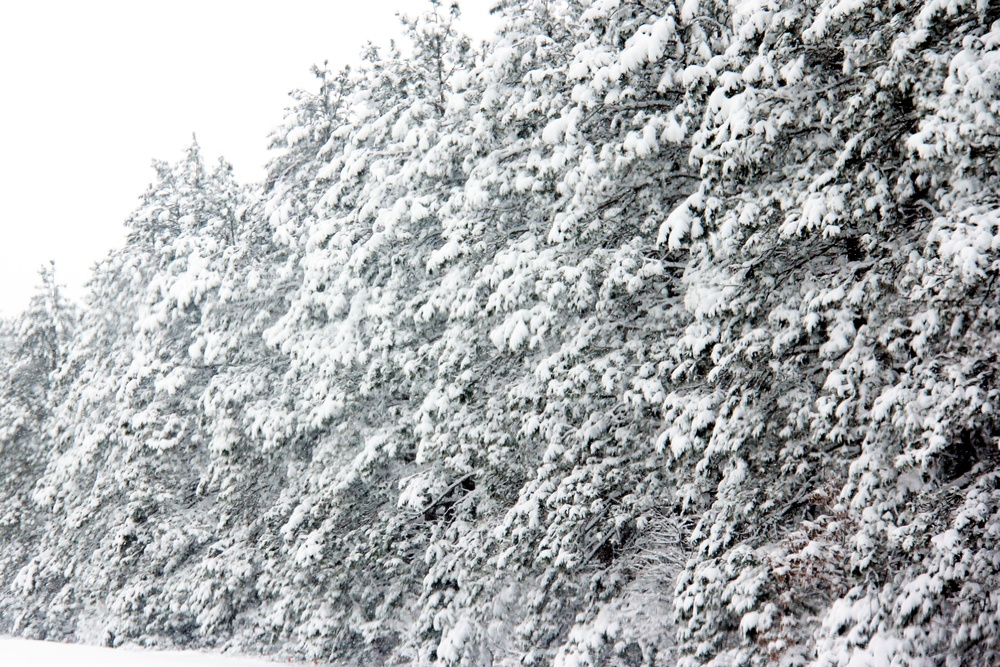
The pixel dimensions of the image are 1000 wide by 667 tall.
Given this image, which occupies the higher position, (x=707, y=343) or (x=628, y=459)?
(x=707, y=343)

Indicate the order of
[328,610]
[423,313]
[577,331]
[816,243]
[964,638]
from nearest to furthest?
[964,638] → [816,243] → [577,331] → [423,313] → [328,610]

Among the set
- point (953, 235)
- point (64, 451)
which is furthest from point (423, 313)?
point (64, 451)

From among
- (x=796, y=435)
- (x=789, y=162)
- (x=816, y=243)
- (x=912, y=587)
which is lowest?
(x=912, y=587)

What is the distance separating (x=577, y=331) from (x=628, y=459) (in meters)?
2.00

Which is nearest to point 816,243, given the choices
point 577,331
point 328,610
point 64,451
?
point 577,331

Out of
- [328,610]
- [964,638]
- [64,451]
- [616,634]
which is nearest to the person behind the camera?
[964,638]

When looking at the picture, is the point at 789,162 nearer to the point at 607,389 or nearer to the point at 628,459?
the point at 607,389

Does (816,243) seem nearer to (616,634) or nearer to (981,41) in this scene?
(981,41)

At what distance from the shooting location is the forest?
782 centimetres

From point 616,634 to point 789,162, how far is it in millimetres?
6441

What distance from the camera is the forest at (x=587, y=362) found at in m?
A: 7.82

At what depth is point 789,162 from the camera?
10.2 meters

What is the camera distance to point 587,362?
12344 millimetres

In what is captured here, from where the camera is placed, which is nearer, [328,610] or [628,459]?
[628,459]
